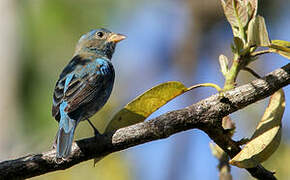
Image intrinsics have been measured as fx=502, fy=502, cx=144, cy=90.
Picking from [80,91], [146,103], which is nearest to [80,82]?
[80,91]

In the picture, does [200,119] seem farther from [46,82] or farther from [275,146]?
[46,82]

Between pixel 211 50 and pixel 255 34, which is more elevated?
pixel 255 34

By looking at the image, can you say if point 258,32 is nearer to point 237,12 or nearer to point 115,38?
point 237,12

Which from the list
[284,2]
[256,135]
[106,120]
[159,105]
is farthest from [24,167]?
[284,2]

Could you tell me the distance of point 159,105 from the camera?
3.54m

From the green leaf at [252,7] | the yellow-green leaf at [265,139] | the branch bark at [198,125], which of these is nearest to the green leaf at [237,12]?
the green leaf at [252,7]

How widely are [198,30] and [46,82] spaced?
2.42 metres

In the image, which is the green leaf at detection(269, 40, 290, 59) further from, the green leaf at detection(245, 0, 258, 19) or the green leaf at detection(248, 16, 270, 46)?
the green leaf at detection(245, 0, 258, 19)

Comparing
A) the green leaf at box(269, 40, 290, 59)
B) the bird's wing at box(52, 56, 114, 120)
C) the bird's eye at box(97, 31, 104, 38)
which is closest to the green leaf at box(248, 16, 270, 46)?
the green leaf at box(269, 40, 290, 59)

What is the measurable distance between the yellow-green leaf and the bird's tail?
1207 millimetres

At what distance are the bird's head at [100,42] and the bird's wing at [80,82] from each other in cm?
83

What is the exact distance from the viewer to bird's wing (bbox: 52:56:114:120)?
4980mm

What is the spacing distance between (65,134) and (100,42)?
8.83 feet

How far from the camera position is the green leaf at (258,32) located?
9.94 feet
